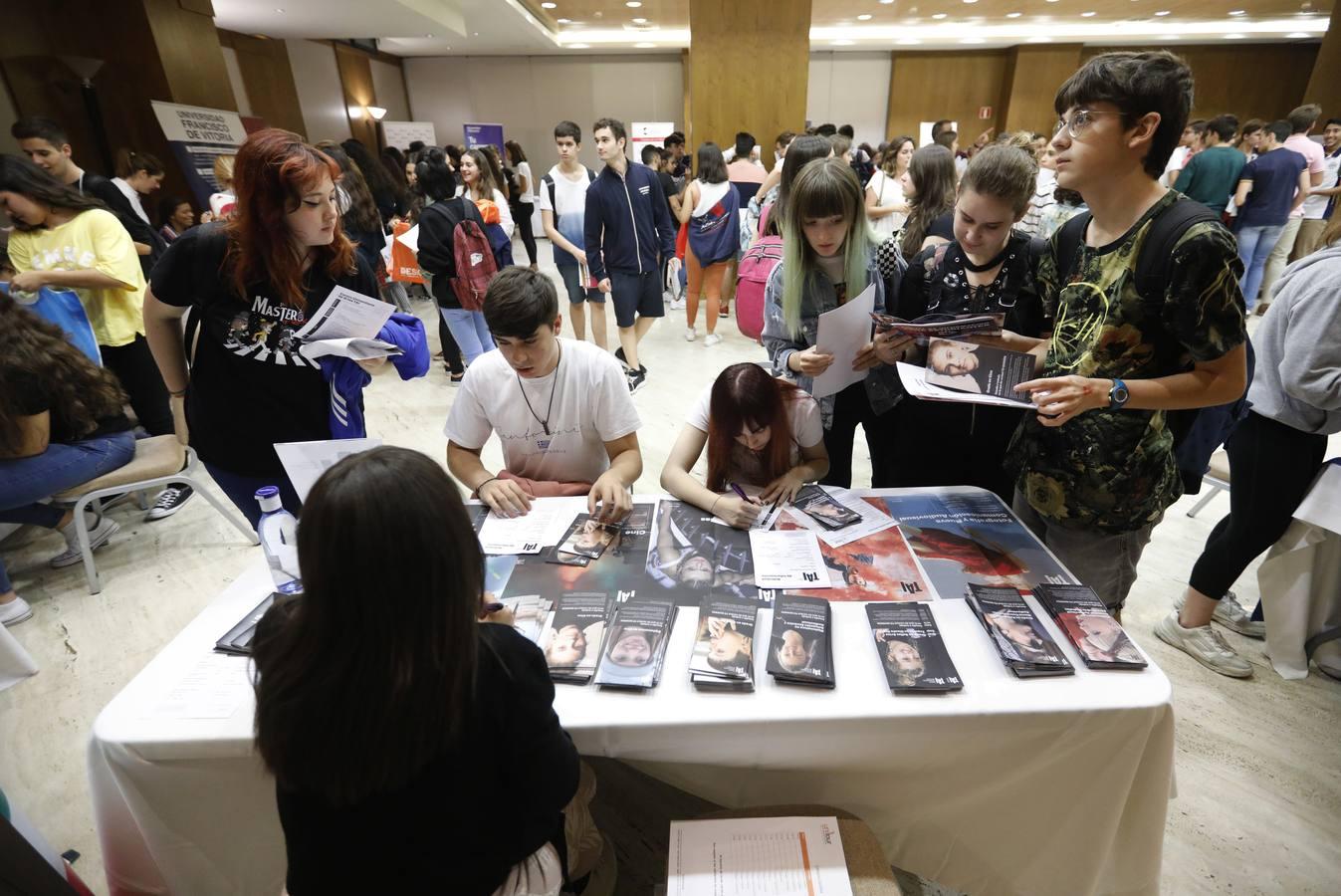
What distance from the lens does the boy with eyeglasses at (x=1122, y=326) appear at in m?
1.05

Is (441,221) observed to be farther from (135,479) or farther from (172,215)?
(172,215)

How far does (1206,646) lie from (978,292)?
4.76ft

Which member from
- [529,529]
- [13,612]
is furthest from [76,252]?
[529,529]

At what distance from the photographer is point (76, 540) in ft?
9.05

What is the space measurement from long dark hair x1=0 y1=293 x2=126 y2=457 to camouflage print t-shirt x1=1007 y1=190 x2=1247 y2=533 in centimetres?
297

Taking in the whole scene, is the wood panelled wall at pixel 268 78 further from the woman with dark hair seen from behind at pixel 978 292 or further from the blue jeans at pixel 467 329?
the woman with dark hair seen from behind at pixel 978 292

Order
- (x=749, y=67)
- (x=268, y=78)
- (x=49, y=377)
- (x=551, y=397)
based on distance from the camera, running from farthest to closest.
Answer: (x=268, y=78)
(x=749, y=67)
(x=49, y=377)
(x=551, y=397)

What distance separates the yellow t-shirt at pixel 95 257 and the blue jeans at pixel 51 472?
57 centimetres

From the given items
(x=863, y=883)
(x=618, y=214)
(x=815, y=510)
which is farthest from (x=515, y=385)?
(x=618, y=214)

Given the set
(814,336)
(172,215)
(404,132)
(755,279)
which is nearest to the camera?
(814,336)

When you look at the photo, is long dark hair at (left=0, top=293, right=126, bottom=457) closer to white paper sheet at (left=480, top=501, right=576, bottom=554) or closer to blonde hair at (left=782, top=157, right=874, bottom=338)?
white paper sheet at (left=480, top=501, right=576, bottom=554)

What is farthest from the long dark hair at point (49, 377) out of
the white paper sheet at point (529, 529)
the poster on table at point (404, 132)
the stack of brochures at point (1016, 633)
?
the poster on table at point (404, 132)

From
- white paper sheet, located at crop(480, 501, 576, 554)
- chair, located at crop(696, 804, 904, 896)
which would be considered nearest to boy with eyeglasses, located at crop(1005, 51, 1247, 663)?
chair, located at crop(696, 804, 904, 896)

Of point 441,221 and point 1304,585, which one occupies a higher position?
point 441,221
